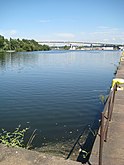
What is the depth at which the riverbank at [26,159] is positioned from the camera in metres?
4.37

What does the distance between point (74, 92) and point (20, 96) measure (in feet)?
13.3

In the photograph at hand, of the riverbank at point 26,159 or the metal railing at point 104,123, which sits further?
the riverbank at point 26,159

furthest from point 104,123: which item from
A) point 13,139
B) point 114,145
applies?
point 13,139

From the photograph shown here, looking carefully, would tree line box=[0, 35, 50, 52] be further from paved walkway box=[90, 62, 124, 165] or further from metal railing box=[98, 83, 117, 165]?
metal railing box=[98, 83, 117, 165]

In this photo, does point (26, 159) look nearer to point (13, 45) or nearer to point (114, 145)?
point (114, 145)

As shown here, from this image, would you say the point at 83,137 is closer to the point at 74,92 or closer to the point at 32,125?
the point at 32,125

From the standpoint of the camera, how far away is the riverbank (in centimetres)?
437

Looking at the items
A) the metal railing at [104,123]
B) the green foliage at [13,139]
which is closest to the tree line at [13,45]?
the green foliage at [13,139]

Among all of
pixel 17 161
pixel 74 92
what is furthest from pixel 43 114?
pixel 17 161

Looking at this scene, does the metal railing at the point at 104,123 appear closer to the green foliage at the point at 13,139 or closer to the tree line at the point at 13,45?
the green foliage at the point at 13,139

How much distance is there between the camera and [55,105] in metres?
12.2

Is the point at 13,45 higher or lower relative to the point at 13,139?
higher

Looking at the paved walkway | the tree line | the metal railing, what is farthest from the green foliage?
the tree line

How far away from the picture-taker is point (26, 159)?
177 inches
